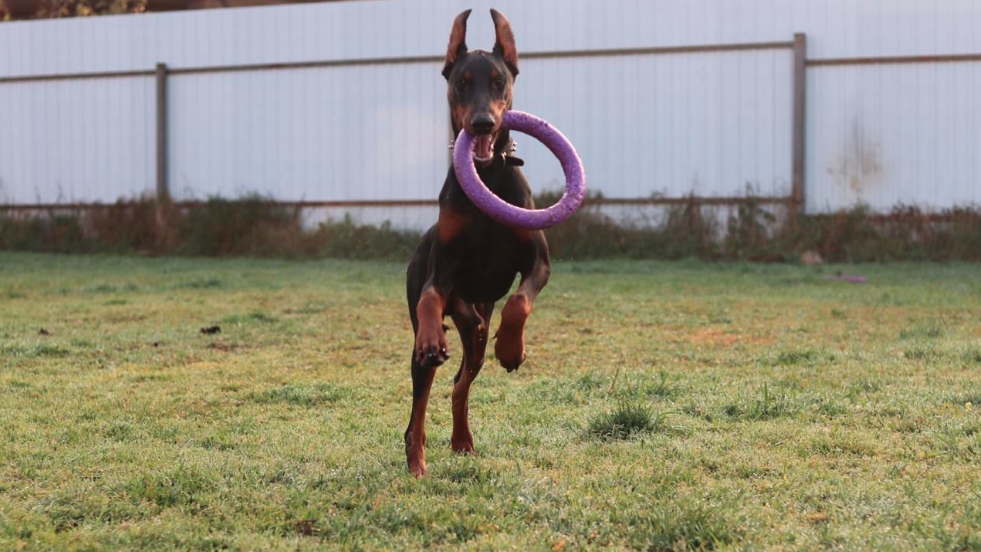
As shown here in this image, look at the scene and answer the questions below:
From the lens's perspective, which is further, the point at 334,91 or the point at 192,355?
the point at 334,91

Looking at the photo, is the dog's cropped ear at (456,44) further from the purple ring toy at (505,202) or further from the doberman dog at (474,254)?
the purple ring toy at (505,202)

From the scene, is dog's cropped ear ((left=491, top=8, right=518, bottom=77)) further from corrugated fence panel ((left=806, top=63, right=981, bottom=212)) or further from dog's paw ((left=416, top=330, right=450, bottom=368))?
corrugated fence panel ((left=806, top=63, right=981, bottom=212))

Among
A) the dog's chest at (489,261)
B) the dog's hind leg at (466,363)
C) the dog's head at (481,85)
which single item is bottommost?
the dog's hind leg at (466,363)

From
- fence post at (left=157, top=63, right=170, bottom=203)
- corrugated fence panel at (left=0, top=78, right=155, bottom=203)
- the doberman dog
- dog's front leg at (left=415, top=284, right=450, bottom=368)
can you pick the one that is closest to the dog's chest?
the doberman dog

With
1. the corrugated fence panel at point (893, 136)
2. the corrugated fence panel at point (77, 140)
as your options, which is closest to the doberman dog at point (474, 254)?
the corrugated fence panel at point (893, 136)

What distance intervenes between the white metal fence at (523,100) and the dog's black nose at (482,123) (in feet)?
37.5

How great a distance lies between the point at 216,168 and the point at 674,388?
13502mm

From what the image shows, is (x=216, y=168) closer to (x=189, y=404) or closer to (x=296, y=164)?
(x=296, y=164)

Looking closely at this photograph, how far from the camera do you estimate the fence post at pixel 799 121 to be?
14.9 m

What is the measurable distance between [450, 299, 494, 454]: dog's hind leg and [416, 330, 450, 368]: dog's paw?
1.51 ft

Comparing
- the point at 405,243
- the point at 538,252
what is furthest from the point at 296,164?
the point at 538,252

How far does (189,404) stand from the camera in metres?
5.46

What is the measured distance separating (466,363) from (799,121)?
11615 mm

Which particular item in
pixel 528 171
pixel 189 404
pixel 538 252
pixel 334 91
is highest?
pixel 334 91
